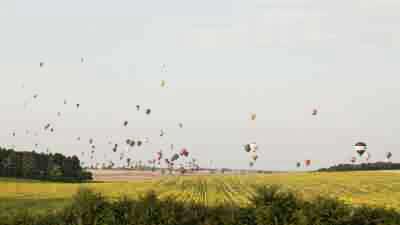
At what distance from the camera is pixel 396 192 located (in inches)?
2625

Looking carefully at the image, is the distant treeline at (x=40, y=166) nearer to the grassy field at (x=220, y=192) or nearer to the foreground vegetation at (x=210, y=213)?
the grassy field at (x=220, y=192)

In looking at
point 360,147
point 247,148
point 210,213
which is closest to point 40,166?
point 247,148

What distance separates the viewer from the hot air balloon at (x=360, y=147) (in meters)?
89.9

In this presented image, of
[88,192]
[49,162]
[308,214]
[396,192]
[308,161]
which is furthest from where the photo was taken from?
[49,162]

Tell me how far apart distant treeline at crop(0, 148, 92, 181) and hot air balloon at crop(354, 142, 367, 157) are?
334ft

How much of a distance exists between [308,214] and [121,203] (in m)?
6.81

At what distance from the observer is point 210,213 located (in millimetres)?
19547

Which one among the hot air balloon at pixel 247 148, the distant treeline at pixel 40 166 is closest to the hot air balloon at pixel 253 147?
the hot air balloon at pixel 247 148

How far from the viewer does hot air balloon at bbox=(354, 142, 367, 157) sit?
8994cm

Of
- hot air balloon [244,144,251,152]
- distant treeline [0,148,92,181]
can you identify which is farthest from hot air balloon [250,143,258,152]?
distant treeline [0,148,92,181]

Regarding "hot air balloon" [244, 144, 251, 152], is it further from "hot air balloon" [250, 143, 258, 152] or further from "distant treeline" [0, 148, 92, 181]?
"distant treeline" [0, 148, 92, 181]

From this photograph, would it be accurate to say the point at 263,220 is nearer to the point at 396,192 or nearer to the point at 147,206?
the point at 147,206

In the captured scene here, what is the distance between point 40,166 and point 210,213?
165433 millimetres

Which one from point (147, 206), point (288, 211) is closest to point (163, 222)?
point (147, 206)
